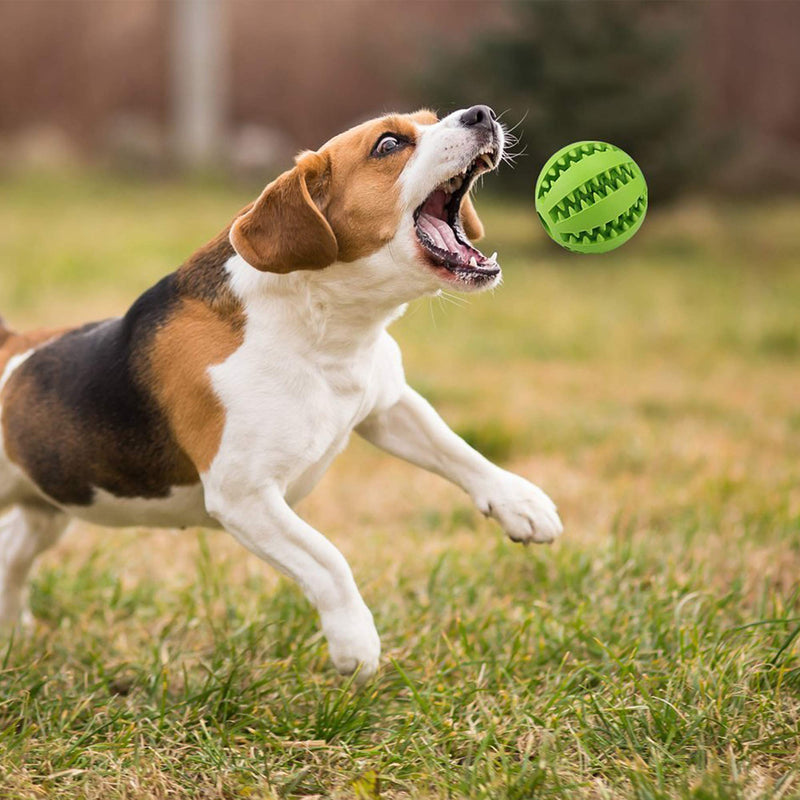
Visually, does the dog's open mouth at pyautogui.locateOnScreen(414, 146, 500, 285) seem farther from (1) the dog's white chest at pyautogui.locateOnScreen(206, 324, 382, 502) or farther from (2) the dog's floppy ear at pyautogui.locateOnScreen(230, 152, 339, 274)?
(1) the dog's white chest at pyautogui.locateOnScreen(206, 324, 382, 502)

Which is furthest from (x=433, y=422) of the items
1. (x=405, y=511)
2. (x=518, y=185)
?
(x=518, y=185)

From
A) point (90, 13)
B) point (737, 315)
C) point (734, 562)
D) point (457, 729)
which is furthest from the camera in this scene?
point (90, 13)

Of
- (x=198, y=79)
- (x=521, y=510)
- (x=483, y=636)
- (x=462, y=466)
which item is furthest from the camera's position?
(x=198, y=79)

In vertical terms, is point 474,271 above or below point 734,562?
above

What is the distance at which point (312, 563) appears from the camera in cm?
296

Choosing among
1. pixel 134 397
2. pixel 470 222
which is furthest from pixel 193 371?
pixel 470 222

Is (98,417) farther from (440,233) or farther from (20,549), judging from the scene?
(440,233)

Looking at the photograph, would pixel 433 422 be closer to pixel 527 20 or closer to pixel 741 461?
pixel 741 461

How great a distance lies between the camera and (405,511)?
502cm

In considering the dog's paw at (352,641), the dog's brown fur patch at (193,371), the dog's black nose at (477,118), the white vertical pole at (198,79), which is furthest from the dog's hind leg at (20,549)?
the white vertical pole at (198,79)

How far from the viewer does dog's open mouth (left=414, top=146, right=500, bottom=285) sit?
2.99 meters

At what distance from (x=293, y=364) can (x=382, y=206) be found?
1.57 feet

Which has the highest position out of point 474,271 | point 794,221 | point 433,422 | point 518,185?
point 474,271

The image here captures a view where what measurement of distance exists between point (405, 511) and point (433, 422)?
66.0 inches
